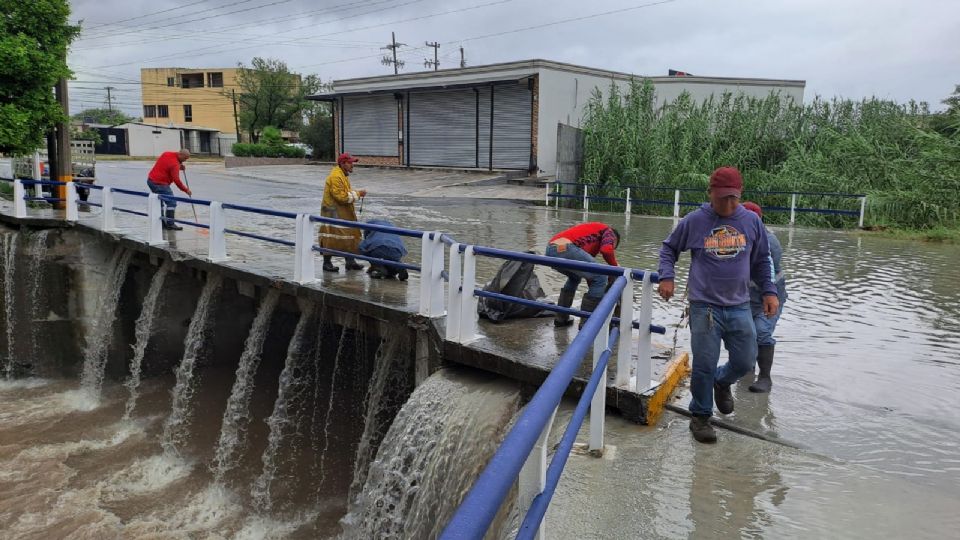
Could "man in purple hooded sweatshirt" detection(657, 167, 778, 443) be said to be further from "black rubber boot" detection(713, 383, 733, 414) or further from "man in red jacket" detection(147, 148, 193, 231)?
"man in red jacket" detection(147, 148, 193, 231)

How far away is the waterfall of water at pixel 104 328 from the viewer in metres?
11.6

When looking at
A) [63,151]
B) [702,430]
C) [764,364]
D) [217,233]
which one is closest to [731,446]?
[702,430]

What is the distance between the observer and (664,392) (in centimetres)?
511

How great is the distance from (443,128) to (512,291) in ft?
89.9

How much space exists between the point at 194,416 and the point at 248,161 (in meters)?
33.6

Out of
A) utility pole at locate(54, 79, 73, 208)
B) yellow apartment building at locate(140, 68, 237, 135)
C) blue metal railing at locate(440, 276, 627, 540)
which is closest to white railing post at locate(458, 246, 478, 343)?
blue metal railing at locate(440, 276, 627, 540)

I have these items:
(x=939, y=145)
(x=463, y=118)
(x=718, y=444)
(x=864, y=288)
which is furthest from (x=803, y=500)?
(x=463, y=118)

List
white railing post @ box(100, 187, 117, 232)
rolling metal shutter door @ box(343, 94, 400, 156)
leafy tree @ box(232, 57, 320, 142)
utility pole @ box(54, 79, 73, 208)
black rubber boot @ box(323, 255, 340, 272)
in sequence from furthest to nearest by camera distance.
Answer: leafy tree @ box(232, 57, 320, 142) < rolling metal shutter door @ box(343, 94, 400, 156) < utility pole @ box(54, 79, 73, 208) < white railing post @ box(100, 187, 117, 232) < black rubber boot @ box(323, 255, 340, 272)

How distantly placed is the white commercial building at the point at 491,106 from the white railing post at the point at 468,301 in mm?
23121

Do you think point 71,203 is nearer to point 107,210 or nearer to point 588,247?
point 107,210

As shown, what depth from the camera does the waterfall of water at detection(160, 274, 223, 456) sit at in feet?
31.5

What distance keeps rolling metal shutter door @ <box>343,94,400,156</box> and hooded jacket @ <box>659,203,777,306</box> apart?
31407 millimetres

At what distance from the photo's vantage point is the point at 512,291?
249 inches

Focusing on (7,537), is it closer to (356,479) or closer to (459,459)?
(356,479)
